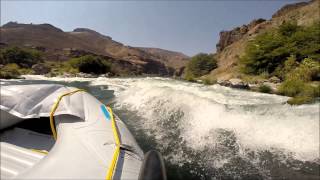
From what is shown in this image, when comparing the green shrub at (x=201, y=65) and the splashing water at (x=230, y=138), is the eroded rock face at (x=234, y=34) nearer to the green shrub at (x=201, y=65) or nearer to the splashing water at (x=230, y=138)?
the green shrub at (x=201, y=65)

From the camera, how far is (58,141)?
2.36 meters

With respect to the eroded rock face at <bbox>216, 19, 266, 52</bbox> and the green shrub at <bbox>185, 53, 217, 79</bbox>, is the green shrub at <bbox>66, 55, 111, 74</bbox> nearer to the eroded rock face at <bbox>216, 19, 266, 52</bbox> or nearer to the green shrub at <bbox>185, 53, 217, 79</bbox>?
the green shrub at <bbox>185, 53, 217, 79</bbox>

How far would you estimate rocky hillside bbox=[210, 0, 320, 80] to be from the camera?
4153 cm

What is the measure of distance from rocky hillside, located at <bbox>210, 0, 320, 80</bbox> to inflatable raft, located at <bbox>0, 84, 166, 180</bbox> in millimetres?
34218

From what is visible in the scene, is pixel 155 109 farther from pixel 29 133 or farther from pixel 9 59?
pixel 9 59

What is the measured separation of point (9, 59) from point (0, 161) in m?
54.6

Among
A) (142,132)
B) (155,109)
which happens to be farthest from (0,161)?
(155,109)

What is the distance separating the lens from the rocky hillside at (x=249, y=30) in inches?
1635


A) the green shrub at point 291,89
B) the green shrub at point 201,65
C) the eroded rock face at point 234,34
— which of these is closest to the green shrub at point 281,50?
the green shrub at point 291,89

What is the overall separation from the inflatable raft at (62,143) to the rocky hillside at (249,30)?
34.2 m

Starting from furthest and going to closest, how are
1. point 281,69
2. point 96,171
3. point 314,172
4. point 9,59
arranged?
1. point 9,59
2. point 281,69
3. point 314,172
4. point 96,171

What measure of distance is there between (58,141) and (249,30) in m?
78.8

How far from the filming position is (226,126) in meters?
6.14

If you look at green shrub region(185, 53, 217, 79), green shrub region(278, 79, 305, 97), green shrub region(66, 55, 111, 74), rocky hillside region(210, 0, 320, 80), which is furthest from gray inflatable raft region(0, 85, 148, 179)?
green shrub region(185, 53, 217, 79)
